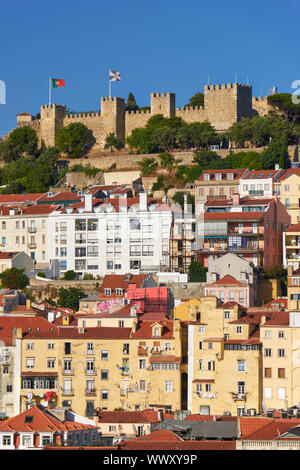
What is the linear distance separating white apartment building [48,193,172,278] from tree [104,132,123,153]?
19582mm

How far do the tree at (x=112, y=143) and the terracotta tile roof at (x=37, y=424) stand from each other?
161 ft

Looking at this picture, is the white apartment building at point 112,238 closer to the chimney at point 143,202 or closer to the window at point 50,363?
the chimney at point 143,202

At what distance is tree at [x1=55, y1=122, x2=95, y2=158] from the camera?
9088cm

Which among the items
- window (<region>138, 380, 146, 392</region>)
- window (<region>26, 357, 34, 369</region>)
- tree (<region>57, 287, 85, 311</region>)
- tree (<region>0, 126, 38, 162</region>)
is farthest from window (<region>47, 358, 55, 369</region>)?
tree (<region>0, 126, 38, 162</region>)

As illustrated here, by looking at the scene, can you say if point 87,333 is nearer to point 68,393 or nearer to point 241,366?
point 68,393

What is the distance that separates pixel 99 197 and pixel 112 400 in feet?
86.4

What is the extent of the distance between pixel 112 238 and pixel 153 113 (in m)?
→ 23.7

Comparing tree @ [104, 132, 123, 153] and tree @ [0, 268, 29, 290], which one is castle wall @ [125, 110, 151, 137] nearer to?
tree @ [104, 132, 123, 153]

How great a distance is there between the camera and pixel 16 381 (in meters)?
51.5

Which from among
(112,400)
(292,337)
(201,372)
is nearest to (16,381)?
(112,400)

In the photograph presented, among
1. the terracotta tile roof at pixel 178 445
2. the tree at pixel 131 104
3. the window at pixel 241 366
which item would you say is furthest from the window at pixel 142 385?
the tree at pixel 131 104

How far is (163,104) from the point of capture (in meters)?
91.2

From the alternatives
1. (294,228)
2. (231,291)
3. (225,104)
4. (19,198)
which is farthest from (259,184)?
(225,104)

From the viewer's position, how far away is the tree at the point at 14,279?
66.3 m
